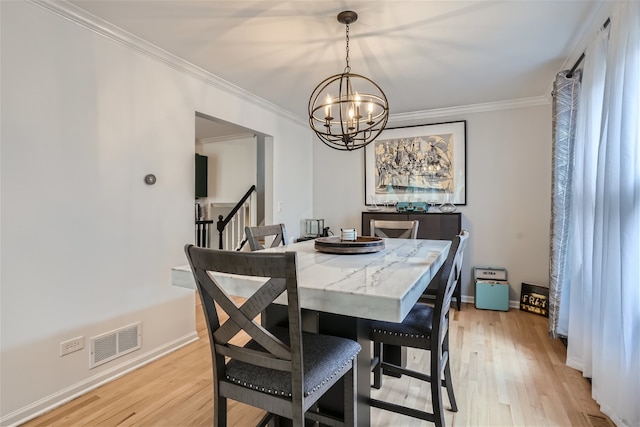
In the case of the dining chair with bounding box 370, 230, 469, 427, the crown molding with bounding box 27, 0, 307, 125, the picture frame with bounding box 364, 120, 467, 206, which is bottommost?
the dining chair with bounding box 370, 230, 469, 427

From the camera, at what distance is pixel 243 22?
7.11ft

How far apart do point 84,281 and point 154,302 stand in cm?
56

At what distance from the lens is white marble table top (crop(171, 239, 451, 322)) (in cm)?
98

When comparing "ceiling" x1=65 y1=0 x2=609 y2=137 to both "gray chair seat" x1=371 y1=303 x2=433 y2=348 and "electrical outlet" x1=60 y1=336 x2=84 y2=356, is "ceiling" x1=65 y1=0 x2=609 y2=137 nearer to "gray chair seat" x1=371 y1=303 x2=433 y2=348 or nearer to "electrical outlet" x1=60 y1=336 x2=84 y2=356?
"gray chair seat" x1=371 y1=303 x2=433 y2=348

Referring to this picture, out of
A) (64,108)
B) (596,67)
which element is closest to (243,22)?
(64,108)

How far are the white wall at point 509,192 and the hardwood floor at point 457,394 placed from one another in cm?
126

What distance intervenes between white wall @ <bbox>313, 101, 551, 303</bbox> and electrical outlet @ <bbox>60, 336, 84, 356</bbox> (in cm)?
385

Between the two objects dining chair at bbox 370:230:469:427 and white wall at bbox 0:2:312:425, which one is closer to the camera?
dining chair at bbox 370:230:469:427

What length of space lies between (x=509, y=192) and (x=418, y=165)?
3.62ft

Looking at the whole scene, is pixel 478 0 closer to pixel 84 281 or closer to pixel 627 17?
pixel 627 17

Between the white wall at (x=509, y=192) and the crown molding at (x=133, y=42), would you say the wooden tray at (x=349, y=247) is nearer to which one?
the crown molding at (x=133, y=42)

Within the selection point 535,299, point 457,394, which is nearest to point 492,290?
point 535,299

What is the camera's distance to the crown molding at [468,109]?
12.2ft

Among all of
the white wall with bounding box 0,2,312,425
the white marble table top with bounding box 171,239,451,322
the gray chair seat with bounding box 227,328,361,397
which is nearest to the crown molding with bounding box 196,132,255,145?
the white wall with bounding box 0,2,312,425
